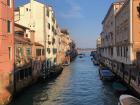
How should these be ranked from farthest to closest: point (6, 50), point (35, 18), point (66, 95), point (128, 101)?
1. point (35, 18)
2. point (66, 95)
3. point (6, 50)
4. point (128, 101)

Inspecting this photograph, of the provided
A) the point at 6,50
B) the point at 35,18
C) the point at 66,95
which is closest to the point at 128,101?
the point at 6,50

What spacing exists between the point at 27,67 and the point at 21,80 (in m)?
4.39

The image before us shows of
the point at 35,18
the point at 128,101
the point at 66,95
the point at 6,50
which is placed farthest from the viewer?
the point at 35,18

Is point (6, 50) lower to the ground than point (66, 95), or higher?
higher

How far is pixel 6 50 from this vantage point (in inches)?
1113

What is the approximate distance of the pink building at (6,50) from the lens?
26906mm

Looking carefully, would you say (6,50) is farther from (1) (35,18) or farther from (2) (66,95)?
(1) (35,18)

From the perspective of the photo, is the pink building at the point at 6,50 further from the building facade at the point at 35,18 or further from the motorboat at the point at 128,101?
the building facade at the point at 35,18

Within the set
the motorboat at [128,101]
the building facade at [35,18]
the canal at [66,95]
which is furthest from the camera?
the building facade at [35,18]

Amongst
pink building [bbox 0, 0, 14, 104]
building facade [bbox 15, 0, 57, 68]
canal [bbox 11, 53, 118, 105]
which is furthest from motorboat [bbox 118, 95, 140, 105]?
building facade [bbox 15, 0, 57, 68]

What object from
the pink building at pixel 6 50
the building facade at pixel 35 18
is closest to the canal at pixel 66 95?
the pink building at pixel 6 50

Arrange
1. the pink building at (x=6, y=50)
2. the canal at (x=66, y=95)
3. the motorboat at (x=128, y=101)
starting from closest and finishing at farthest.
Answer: the motorboat at (x=128, y=101) < the pink building at (x=6, y=50) < the canal at (x=66, y=95)

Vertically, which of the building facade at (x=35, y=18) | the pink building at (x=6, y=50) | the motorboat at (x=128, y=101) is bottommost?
the motorboat at (x=128, y=101)

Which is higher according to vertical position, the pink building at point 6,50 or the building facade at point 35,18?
the building facade at point 35,18
